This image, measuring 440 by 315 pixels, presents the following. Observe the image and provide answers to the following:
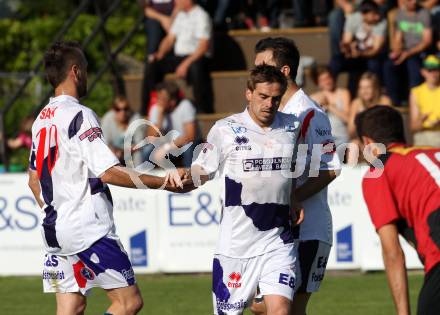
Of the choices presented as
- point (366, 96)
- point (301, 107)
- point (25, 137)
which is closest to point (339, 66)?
point (366, 96)

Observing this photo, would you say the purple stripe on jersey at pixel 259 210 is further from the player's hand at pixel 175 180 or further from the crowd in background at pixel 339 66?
the crowd in background at pixel 339 66

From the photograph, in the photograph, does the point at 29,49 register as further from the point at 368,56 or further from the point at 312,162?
the point at 312,162

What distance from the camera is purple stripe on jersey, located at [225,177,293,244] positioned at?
260 inches

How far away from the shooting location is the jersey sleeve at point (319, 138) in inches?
273

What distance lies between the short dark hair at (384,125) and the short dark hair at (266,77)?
958 millimetres

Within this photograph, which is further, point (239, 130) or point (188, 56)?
point (188, 56)

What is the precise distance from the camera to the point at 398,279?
17.8ft

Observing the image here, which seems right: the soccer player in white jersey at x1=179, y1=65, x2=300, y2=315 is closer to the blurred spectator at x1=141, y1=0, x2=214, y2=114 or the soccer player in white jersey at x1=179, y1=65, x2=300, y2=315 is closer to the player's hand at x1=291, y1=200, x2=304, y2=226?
the player's hand at x1=291, y1=200, x2=304, y2=226

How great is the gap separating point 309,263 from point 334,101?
22.9ft

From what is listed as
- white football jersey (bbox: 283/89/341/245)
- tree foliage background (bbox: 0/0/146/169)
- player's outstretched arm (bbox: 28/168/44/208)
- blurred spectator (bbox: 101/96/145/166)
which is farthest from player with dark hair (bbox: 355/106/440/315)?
tree foliage background (bbox: 0/0/146/169)

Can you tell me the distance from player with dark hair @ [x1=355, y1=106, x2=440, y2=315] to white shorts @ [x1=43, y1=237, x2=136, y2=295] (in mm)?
1938

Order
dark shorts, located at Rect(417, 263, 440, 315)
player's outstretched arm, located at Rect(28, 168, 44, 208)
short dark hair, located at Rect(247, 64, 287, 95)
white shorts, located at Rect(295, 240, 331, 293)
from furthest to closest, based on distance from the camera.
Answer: player's outstretched arm, located at Rect(28, 168, 44, 208) < white shorts, located at Rect(295, 240, 331, 293) < short dark hair, located at Rect(247, 64, 287, 95) < dark shorts, located at Rect(417, 263, 440, 315)

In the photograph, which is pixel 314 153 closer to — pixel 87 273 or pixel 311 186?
pixel 311 186

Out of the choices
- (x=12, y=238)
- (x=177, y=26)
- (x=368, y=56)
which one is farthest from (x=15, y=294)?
(x=368, y=56)
